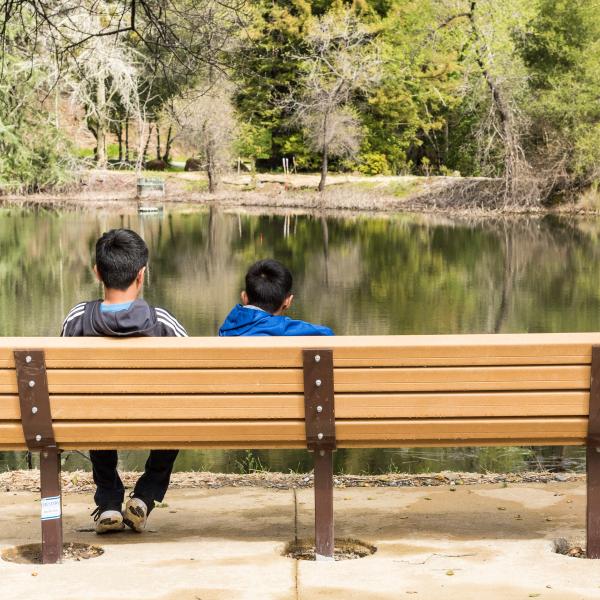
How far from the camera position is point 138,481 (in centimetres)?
402

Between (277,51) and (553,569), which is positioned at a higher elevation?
(277,51)

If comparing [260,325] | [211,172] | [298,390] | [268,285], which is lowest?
[298,390]

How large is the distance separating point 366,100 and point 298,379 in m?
46.1

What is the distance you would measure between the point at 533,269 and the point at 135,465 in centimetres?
1725

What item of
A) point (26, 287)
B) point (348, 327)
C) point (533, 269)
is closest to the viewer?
point (348, 327)

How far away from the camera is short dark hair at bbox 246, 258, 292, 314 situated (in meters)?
4.10

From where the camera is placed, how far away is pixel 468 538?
12.4 feet

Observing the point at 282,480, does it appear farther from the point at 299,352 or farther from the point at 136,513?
the point at 299,352

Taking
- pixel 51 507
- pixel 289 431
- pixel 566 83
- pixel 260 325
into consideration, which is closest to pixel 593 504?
pixel 289 431

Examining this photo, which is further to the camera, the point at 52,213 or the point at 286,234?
the point at 52,213

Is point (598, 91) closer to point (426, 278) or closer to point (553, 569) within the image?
point (426, 278)


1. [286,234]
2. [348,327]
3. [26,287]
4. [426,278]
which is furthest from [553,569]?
[286,234]

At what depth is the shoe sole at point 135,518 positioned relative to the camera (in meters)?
3.97

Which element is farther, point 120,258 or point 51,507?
point 120,258
